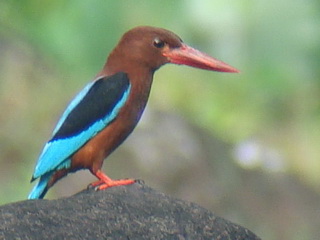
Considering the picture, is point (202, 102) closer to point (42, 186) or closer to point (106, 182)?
point (42, 186)

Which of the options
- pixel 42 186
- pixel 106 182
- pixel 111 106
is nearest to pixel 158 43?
pixel 111 106

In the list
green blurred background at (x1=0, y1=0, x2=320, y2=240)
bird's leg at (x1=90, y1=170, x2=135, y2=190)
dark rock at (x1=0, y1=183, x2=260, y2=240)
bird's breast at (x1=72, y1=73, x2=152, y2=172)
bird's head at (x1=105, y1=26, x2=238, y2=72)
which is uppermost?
green blurred background at (x1=0, y1=0, x2=320, y2=240)

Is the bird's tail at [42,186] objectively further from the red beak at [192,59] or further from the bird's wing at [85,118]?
the red beak at [192,59]

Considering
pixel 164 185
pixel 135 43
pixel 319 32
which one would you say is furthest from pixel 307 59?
pixel 135 43

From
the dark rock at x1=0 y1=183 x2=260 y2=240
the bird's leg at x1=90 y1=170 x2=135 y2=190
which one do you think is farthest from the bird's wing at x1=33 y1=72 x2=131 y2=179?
the dark rock at x1=0 y1=183 x2=260 y2=240

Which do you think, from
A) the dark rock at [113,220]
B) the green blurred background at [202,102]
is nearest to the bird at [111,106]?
the dark rock at [113,220]

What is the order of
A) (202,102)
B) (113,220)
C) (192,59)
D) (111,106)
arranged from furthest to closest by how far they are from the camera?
(202,102) → (192,59) → (111,106) → (113,220)

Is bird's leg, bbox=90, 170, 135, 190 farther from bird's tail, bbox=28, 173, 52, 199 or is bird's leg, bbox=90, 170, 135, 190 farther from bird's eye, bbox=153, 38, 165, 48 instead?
bird's eye, bbox=153, 38, 165, 48

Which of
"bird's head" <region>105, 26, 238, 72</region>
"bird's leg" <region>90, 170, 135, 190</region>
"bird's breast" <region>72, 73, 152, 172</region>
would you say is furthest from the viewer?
"bird's head" <region>105, 26, 238, 72</region>
